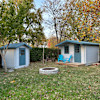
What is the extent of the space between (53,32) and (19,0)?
1185cm

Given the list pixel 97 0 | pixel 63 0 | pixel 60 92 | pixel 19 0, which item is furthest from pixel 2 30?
pixel 63 0

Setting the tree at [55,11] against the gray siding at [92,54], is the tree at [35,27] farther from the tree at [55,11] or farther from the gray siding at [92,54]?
the gray siding at [92,54]

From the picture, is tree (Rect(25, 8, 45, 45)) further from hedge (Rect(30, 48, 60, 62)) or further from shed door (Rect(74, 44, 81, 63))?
shed door (Rect(74, 44, 81, 63))

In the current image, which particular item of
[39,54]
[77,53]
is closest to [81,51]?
[77,53]

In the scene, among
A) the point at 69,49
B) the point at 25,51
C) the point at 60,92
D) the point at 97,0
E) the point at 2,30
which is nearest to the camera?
the point at 60,92

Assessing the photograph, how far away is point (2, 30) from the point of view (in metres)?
7.30

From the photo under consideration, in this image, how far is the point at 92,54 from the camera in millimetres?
11906

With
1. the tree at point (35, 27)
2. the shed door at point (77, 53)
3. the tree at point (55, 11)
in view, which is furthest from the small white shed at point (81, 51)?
the tree at point (55, 11)

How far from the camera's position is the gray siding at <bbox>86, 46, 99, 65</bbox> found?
11.2 metres

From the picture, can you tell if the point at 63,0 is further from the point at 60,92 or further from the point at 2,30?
the point at 60,92

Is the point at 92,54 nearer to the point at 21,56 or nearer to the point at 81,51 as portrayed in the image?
the point at 81,51

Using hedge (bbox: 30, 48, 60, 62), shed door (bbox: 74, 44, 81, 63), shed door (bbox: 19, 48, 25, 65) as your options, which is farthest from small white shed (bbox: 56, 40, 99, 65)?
shed door (bbox: 19, 48, 25, 65)

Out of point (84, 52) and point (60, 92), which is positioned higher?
point (84, 52)

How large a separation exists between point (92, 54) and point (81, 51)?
1.75m
